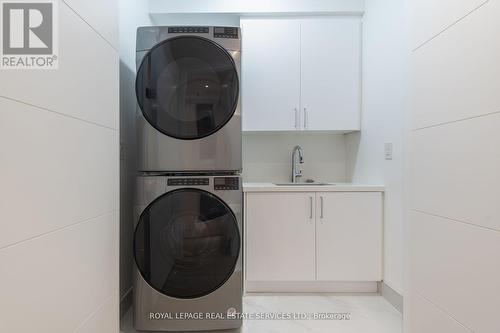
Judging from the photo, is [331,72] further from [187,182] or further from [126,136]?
[126,136]

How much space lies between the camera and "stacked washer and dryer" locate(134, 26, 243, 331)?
158 centimetres

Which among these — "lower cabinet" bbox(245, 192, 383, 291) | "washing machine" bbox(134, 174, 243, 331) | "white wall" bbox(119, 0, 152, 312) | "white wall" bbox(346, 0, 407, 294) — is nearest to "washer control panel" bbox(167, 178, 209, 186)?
"washing machine" bbox(134, 174, 243, 331)

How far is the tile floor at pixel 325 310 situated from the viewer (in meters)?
1.67

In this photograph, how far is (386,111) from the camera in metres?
2.01

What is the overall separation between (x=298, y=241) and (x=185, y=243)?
2.85 ft

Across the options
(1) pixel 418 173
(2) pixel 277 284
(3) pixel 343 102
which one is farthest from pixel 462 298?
(3) pixel 343 102

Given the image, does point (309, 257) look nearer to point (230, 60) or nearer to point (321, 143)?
point (321, 143)

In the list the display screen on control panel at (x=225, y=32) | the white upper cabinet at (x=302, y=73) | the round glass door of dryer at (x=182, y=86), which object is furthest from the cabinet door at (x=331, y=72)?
the round glass door of dryer at (x=182, y=86)

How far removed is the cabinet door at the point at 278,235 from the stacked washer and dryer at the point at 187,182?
451mm

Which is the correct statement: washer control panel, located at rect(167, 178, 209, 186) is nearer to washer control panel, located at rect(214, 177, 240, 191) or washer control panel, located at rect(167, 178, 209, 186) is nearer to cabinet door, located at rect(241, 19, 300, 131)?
washer control panel, located at rect(214, 177, 240, 191)

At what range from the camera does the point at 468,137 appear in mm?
837

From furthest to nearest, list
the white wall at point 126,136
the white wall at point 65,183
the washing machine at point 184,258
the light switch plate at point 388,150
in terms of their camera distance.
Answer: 1. the light switch plate at point 388,150
2. the white wall at point 126,136
3. the washing machine at point 184,258
4. the white wall at point 65,183

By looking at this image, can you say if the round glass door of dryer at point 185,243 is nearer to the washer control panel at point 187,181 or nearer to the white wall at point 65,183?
the washer control panel at point 187,181

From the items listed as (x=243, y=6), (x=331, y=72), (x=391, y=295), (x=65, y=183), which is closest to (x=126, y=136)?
(x=65, y=183)
